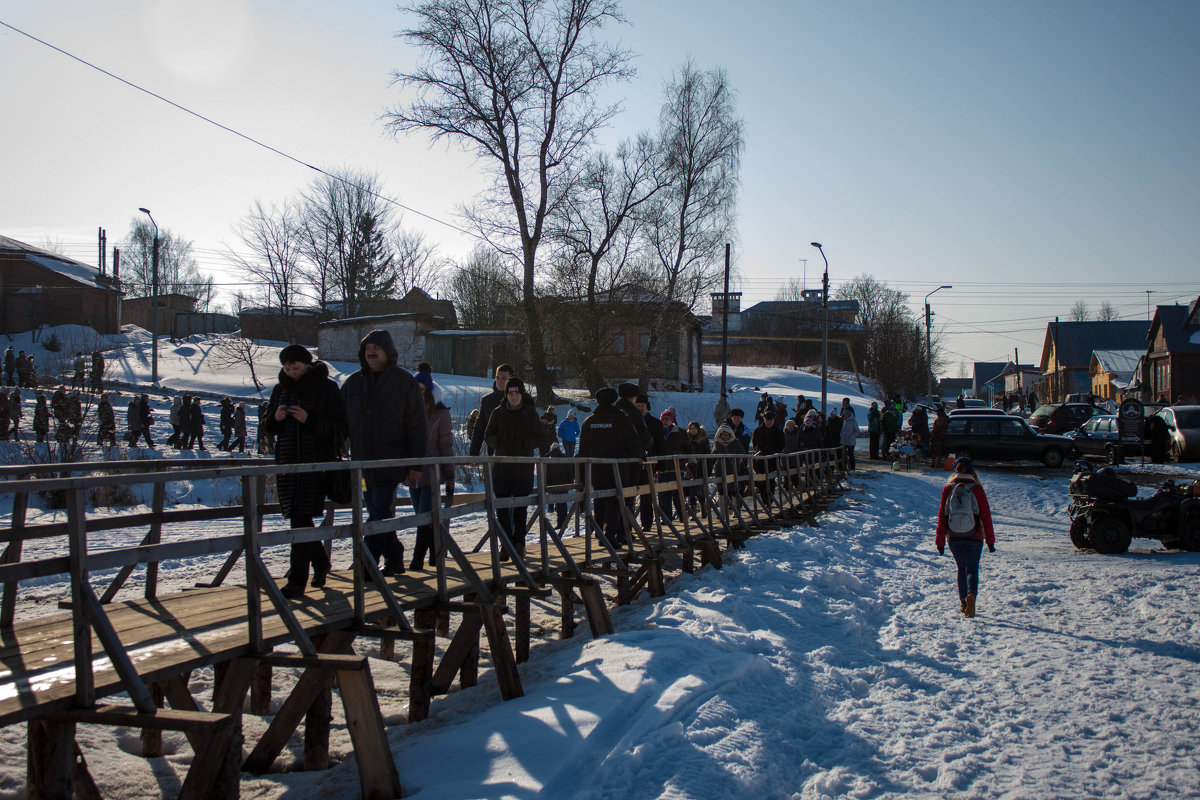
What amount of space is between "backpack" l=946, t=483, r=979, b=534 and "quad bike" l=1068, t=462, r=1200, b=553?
15.1 ft

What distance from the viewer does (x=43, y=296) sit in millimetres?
49125

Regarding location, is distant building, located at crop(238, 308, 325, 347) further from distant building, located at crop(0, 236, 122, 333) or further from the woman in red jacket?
Answer: the woman in red jacket

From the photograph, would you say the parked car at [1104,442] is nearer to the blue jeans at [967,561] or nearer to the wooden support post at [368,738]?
the blue jeans at [967,561]

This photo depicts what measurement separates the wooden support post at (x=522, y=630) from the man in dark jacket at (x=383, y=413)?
91cm

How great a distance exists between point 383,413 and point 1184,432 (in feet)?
83.1

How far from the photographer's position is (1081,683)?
6.09m

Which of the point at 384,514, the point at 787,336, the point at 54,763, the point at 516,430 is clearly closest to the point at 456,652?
the point at 384,514

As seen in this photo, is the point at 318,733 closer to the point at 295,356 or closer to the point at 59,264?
the point at 295,356

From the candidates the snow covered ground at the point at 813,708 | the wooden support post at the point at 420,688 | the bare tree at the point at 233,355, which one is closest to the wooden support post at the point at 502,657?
the snow covered ground at the point at 813,708

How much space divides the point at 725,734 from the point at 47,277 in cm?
5581

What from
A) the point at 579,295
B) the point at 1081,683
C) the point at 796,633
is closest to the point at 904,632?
the point at 796,633

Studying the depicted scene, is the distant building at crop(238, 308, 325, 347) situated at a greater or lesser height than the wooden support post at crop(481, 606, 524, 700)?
greater

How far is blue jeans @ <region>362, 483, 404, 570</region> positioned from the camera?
5.93 meters

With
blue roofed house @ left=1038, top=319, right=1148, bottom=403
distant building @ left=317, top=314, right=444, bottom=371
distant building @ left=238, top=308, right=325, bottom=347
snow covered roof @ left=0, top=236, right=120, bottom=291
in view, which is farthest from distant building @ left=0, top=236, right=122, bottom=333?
blue roofed house @ left=1038, top=319, right=1148, bottom=403
